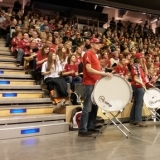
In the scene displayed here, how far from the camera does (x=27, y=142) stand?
3668 millimetres

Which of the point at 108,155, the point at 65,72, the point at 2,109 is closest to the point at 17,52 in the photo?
the point at 65,72

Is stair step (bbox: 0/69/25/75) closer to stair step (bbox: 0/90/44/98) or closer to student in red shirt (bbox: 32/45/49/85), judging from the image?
student in red shirt (bbox: 32/45/49/85)

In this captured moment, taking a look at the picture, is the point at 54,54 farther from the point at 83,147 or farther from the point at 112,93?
the point at 83,147

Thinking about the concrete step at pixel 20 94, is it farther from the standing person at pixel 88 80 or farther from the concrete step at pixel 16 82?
the standing person at pixel 88 80

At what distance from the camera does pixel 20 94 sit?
5344mm

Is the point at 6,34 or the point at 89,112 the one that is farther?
the point at 6,34

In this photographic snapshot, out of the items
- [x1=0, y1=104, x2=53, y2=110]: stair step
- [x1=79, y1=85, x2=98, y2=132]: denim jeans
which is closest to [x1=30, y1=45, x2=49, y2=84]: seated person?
[x1=0, y1=104, x2=53, y2=110]: stair step

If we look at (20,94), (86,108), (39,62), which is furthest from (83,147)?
(39,62)

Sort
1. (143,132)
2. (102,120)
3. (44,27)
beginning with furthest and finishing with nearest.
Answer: (44,27) → (102,120) → (143,132)

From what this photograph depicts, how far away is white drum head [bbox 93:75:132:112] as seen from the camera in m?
3.81

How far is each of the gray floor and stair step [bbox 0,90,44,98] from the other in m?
1.48

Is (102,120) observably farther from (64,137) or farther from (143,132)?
(64,137)

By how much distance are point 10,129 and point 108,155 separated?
167 cm

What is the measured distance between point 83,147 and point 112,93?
0.93 m
